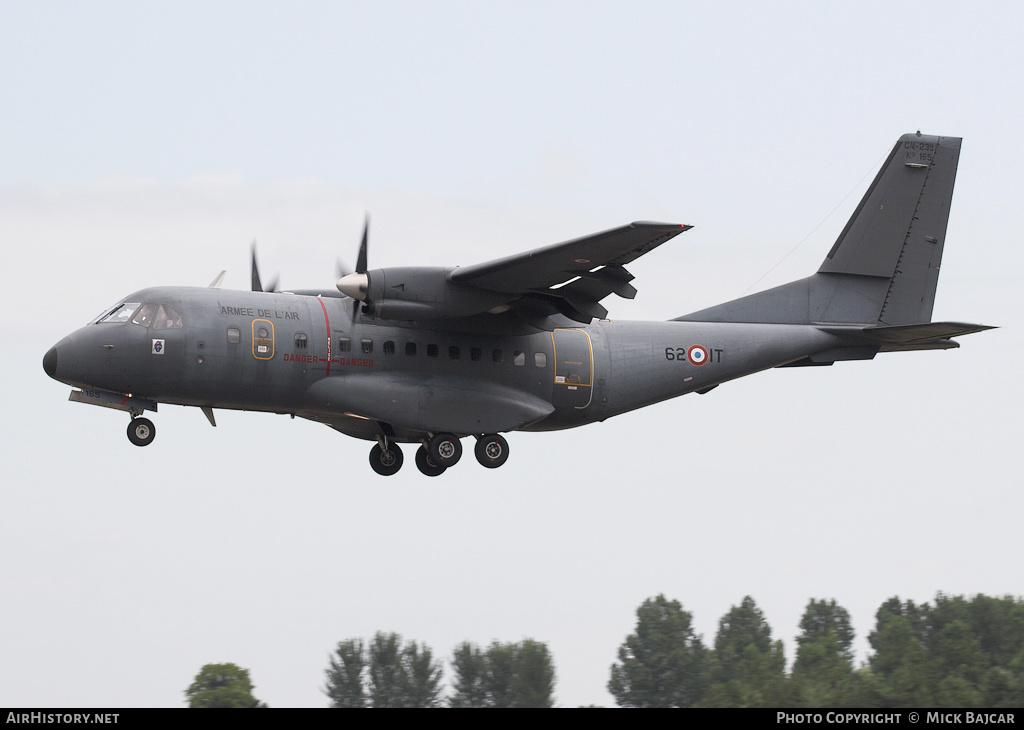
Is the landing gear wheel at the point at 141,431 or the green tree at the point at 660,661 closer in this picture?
the landing gear wheel at the point at 141,431

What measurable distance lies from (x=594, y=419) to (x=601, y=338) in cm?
152

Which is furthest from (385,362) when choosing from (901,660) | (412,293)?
(901,660)

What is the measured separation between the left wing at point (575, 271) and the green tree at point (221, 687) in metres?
18.1

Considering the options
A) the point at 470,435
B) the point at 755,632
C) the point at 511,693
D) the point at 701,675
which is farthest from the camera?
the point at 755,632

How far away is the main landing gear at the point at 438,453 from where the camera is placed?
923 inches

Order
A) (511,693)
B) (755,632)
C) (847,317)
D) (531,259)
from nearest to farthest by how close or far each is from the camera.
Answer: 1. (531,259)
2. (847,317)
3. (511,693)
4. (755,632)

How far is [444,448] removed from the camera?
76.8 ft

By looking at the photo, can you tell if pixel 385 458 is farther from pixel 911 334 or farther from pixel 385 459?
pixel 911 334

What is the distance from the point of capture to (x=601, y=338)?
24641mm

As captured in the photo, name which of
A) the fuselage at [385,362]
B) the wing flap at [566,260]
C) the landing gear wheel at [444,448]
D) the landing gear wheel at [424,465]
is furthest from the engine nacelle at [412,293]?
the landing gear wheel at [424,465]

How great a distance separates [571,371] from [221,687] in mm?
19087

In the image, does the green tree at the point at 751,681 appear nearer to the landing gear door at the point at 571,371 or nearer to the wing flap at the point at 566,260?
the landing gear door at the point at 571,371
